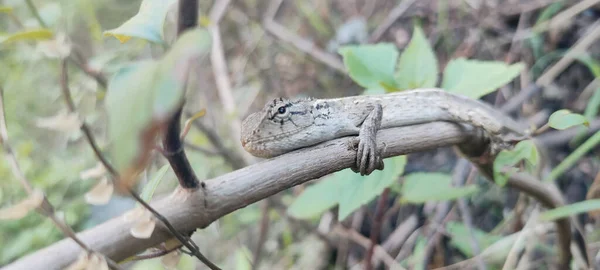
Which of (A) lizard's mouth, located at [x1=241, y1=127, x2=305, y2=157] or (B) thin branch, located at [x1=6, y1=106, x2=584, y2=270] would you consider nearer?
(B) thin branch, located at [x1=6, y1=106, x2=584, y2=270]

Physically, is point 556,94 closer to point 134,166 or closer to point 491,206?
point 491,206

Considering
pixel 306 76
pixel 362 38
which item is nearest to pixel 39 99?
pixel 306 76

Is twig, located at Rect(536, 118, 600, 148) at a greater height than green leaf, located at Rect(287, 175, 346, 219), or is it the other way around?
green leaf, located at Rect(287, 175, 346, 219)

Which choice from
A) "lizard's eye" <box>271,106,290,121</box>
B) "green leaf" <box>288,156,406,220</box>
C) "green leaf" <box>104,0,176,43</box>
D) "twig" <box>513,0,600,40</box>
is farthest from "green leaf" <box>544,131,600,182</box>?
"green leaf" <box>104,0,176,43</box>

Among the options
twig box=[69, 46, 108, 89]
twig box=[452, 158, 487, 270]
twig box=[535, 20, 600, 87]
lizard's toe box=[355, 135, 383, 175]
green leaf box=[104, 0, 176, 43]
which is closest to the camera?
green leaf box=[104, 0, 176, 43]

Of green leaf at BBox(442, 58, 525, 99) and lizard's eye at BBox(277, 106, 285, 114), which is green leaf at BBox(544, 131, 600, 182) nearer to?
green leaf at BBox(442, 58, 525, 99)

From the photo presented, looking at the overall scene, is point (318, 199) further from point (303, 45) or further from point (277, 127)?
point (303, 45)

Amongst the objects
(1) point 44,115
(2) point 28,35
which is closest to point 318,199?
(2) point 28,35
